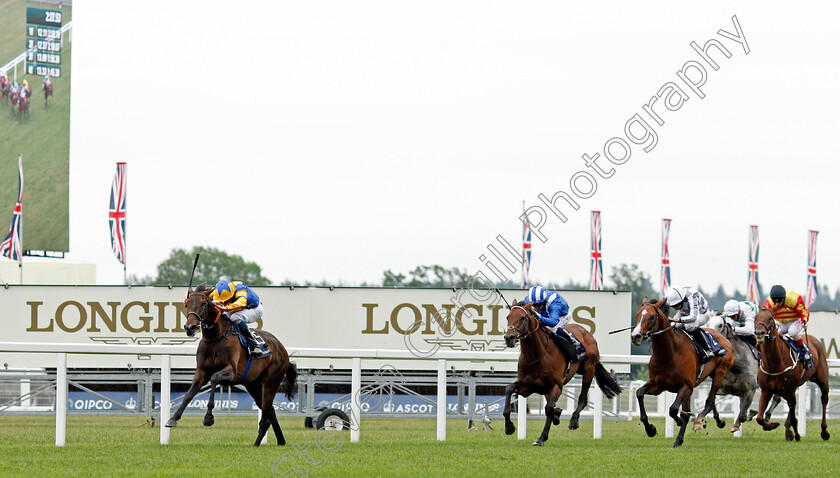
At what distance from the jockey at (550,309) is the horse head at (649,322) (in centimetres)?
80

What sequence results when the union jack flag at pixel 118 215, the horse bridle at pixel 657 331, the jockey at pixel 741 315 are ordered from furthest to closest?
the union jack flag at pixel 118 215 < the jockey at pixel 741 315 < the horse bridle at pixel 657 331

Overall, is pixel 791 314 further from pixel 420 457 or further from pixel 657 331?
pixel 420 457

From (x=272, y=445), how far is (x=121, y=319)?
1028 centimetres

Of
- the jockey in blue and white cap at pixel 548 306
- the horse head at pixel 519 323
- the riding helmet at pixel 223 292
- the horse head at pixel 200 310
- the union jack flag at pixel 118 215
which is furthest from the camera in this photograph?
the union jack flag at pixel 118 215

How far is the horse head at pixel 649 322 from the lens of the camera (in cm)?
1145

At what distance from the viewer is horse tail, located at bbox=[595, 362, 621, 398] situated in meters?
12.8

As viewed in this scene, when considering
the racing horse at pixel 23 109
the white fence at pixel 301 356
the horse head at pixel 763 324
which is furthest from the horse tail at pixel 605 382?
the racing horse at pixel 23 109

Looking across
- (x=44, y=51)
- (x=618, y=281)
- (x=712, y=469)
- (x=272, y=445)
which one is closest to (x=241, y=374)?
(x=272, y=445)

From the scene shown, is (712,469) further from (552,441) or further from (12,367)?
(12,367)

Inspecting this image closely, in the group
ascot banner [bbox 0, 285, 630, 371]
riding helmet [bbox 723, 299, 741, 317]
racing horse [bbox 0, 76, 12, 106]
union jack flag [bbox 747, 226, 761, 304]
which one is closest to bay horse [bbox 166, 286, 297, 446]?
riding helmet [bbox 723, 299, 741, 317]

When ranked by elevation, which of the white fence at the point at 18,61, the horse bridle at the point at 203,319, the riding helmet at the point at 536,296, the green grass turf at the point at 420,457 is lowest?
the green grass turf at the point at 420,457

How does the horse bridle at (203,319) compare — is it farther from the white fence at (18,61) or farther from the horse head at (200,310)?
the white fence at (18,61)

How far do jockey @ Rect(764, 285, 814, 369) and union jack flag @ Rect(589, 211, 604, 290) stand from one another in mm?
19228

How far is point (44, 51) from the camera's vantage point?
3678cm
